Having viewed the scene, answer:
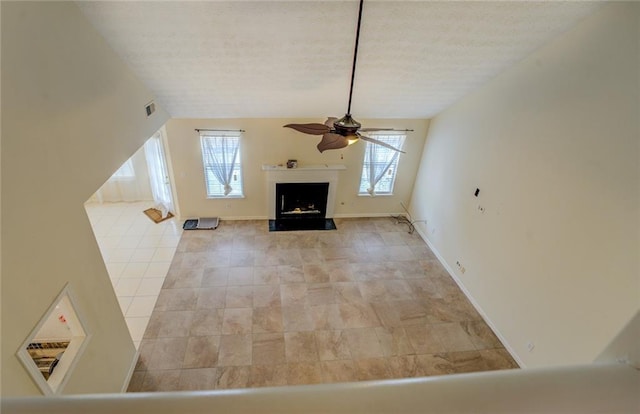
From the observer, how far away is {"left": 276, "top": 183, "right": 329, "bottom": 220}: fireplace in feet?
21.2

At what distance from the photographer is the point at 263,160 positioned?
6168 mm

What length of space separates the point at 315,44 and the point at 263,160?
3150 millimetres

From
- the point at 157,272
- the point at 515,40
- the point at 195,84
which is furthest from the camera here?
the point at 157,272

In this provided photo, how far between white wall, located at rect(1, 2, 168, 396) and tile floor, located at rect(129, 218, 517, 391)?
37.6 inches

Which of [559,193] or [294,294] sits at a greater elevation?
[559,193]

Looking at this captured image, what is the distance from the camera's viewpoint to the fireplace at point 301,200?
21.2 ft

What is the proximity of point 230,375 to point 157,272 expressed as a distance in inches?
92.8

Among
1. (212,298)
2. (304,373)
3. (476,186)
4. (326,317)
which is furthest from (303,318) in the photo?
(476,186)

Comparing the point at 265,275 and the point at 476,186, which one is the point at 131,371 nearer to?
the point at 265,275

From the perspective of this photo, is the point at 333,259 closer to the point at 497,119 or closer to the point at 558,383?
the point at 497,119

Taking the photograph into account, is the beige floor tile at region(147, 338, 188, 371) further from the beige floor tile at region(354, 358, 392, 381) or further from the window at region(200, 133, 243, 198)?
the window at region(200, 133, 243, 198)

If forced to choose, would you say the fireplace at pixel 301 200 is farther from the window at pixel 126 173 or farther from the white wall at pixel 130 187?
the window at pixel 126 173

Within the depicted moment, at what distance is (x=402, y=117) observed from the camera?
5992 mm

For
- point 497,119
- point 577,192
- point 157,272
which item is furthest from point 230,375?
point 497,119
